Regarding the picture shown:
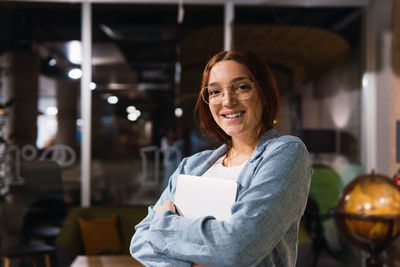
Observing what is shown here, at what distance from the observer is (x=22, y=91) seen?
13.0ft

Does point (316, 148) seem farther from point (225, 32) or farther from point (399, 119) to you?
point (225, 32)

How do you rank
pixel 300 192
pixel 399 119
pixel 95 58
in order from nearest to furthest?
pixel 300 192 < pixel 399 119 < pixel 95 58

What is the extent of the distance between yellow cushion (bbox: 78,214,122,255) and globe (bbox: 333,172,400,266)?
1.86 m

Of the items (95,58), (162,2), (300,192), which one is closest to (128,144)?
(95,58)

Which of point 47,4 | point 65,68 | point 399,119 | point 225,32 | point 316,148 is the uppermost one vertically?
point 47,4

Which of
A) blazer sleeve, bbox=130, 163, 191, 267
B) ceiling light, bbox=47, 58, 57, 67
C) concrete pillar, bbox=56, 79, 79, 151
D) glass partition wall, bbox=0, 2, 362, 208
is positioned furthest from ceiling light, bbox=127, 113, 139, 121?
blazer sleeve, bbox=130, 163, 191, 267

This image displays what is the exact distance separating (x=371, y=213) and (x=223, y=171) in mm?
2297

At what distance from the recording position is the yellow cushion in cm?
342

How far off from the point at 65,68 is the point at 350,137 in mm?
2900

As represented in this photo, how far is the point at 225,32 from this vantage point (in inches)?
155

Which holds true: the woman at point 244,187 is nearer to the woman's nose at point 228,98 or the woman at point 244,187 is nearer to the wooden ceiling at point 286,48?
the woman's nose at point 228,98

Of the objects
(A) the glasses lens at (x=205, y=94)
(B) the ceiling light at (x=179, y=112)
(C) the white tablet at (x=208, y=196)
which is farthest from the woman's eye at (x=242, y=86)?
(B) the ceiling light at (x=179, y=112)

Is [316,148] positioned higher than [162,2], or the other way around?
[162,2]

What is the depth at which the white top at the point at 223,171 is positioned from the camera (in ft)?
3.34
